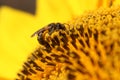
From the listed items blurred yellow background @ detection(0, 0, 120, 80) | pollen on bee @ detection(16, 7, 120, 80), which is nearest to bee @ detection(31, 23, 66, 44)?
pollen on bee @ detection(16, 7, 120, 80)

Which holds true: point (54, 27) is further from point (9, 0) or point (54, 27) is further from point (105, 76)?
point (9, 0)

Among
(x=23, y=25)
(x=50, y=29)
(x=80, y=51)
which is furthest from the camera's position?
(x=23, y=25)

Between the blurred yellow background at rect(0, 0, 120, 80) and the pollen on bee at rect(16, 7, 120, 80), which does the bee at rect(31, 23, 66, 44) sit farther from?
the blurred yellow background at rect(0, 0, 120, 80)

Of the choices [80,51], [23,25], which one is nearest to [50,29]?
[80,51]

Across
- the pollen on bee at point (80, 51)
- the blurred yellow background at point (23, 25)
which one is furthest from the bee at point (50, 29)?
the blurred yellow background at point (23, 25)

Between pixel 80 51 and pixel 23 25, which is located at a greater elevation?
pixel 23 25

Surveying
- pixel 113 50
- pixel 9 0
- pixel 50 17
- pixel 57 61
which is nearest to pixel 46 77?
pixel 57 61

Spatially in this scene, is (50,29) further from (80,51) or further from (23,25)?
(23,25)

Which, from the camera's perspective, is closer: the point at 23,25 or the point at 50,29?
the point at 50,29

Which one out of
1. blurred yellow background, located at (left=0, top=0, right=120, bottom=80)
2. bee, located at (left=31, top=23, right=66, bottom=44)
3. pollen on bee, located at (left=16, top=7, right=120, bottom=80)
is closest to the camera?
pollen on bee, located at (left=16, top=7, right=120, bottom=80)
